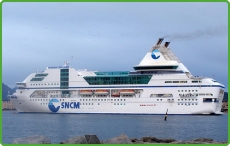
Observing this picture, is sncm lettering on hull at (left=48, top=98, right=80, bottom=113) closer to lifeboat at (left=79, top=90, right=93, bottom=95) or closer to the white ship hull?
the white ship hull

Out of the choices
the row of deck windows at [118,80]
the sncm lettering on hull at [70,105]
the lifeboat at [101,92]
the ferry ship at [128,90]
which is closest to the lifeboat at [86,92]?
the ferry ship at [128,90]

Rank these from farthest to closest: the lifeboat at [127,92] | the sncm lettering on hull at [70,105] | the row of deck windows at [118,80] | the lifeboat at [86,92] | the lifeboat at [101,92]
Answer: the sncm lettering on hull at [70,105]
the lifeboat at [86,92]
the lifeboat at [101,92]
the row of deck windows at [118,80]
the lifeboat at [127,92]

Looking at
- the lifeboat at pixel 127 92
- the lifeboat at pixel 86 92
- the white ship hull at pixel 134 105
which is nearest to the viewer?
the white ship hull at pixel 134 105

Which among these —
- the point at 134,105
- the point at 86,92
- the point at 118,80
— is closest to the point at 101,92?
the point at 86,92

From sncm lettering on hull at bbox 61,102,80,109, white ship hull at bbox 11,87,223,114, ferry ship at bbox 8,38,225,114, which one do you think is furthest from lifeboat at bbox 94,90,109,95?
sncm lettering on hull at bbox 61,102,80,109

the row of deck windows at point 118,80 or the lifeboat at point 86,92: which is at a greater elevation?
the row of deck windows at point 118,80

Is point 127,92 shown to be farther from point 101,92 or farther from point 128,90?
point 101,92

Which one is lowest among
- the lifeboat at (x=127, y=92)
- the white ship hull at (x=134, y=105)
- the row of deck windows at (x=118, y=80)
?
the white ship hull at (x=134, y=105)

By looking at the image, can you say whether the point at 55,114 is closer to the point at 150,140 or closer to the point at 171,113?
the point at 171,113

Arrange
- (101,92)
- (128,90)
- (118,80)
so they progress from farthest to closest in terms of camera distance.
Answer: (118,80), (101,92), (128,90)

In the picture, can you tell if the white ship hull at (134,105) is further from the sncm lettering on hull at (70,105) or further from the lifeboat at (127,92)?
the lifeboat at (127,92)
